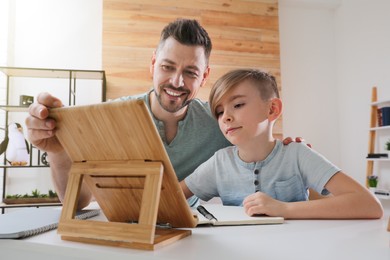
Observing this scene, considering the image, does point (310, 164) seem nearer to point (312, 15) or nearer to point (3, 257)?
point (3, 257)

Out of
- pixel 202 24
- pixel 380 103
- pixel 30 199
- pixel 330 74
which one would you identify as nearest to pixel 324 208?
pixel 30 199

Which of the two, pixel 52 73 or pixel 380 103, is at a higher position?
pixel 52 73

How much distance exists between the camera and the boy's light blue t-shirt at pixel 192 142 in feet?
4.91

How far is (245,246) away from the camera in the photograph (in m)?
0.49

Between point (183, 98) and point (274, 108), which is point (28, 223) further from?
point (183, 98)

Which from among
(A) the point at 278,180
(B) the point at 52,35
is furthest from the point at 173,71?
(B) the point at 52,35

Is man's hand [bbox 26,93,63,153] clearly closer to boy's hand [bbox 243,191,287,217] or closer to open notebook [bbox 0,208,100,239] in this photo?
open notebook [bbox 0,208,100,239]

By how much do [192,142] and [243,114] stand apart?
538 millimetres

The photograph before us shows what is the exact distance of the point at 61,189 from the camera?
101cm

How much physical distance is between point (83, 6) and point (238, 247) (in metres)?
3.37

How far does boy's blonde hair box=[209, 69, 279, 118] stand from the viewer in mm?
1045

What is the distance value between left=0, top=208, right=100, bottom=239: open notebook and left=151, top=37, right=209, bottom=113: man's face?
719 mm

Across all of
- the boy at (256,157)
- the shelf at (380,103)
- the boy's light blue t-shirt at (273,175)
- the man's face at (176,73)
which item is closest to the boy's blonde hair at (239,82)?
the boy at (256,157)

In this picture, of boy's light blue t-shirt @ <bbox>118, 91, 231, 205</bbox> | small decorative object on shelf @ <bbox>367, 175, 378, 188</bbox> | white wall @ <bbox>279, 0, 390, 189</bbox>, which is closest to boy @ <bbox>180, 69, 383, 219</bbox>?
boy's light blue t-shirt @ <bbox>118, 91, 231, 205</bbox>
